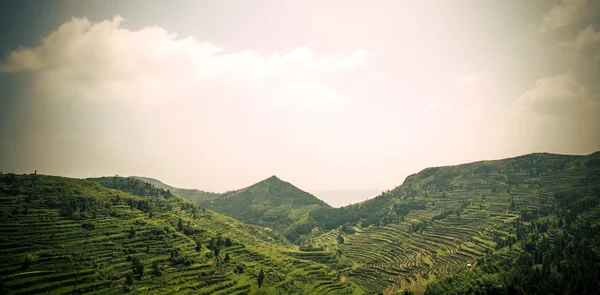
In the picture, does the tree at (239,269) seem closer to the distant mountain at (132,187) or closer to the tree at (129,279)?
the tree at (129,279)

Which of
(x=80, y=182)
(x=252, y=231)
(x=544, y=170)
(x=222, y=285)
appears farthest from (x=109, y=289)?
(x=544, y=170)

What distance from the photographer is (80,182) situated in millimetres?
127062

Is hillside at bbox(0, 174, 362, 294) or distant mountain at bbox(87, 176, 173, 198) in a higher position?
distant mountain at bbox(87, 176, 173, 198)

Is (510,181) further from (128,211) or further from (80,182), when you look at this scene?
(80,182)

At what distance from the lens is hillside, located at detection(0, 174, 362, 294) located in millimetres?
67438

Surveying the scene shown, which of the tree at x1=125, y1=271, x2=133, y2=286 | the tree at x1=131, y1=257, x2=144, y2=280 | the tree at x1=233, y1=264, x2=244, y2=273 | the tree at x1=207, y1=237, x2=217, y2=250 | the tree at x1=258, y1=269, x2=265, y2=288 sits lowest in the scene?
the tree at x1=258, y1=269, x2=265, y2=288

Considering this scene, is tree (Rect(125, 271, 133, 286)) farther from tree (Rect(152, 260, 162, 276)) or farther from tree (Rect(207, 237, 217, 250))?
tree (Rect(207, 237, 217, 250))

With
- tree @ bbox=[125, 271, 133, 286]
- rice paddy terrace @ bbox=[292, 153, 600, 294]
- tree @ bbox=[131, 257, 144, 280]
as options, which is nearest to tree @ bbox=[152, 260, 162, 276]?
tree @ bbox=[131, 257, 144, 280]

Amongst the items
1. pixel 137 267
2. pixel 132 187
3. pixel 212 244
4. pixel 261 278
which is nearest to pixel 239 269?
pixel 261 278

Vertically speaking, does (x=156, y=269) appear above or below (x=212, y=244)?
below

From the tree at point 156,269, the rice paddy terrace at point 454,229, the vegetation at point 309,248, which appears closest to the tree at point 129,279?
the vegetation at point 309,248

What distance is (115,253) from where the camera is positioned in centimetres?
8069

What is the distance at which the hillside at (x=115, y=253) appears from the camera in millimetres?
67438

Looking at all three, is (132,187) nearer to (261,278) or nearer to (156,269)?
(156,269)
